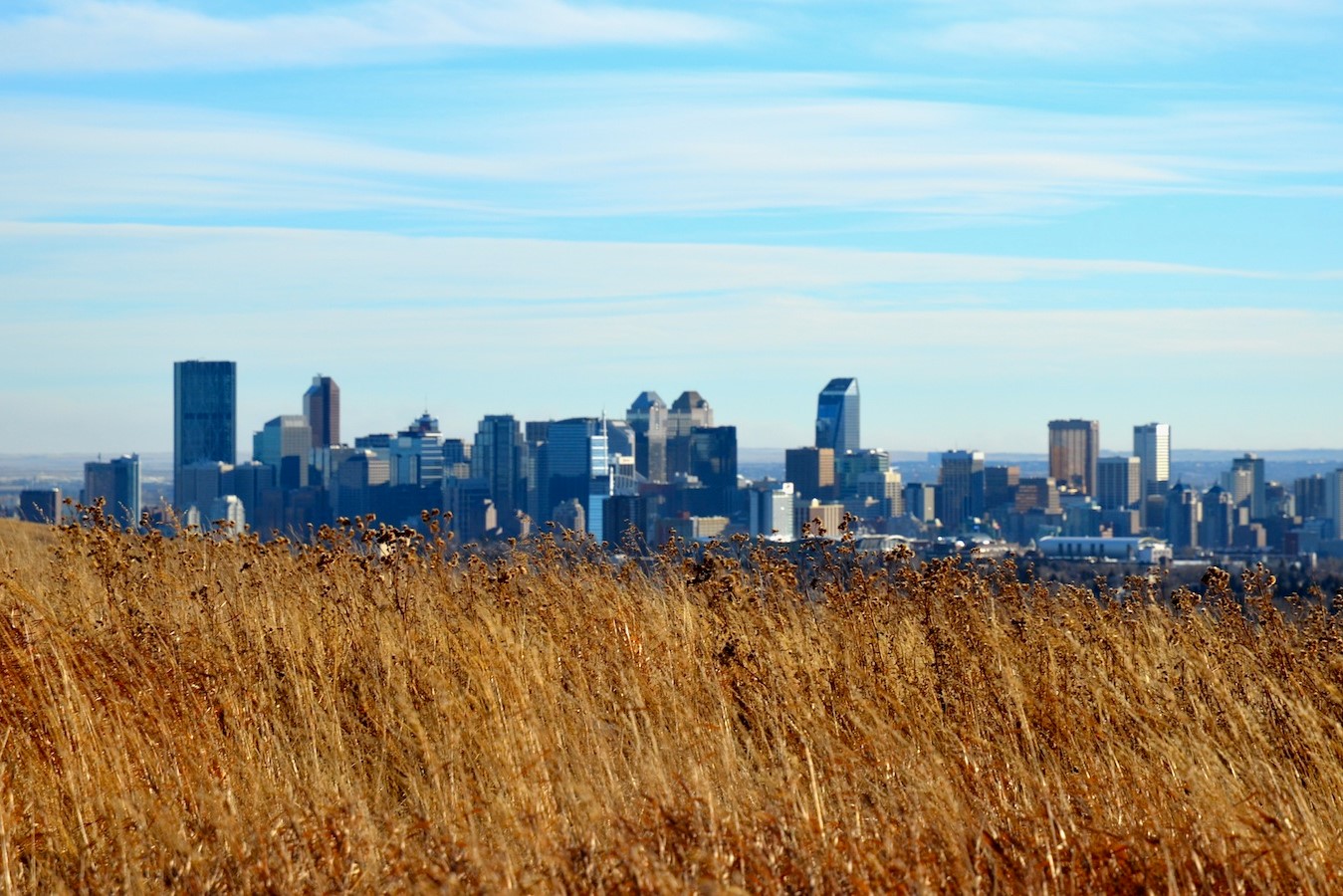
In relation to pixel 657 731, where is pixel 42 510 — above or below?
above

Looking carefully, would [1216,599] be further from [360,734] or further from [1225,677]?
[360,734]

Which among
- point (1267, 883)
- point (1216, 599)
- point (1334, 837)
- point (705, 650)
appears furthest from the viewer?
point (1216, 599)

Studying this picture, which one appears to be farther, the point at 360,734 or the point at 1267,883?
the point at 360,734

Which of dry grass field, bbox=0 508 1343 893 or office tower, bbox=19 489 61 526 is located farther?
office tower, bbox=19 489 61 526

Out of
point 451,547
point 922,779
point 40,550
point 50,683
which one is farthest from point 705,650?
point 40,550

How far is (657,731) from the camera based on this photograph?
17.4 ft

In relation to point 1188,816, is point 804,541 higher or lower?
higher

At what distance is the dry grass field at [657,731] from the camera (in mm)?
3994

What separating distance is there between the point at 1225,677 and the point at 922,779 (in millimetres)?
1914

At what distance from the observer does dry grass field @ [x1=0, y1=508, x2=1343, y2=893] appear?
3.99 meters

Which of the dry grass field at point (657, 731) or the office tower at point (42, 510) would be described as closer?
the dry grass field at point (657, 731)

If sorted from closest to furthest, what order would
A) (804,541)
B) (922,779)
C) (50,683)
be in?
(922,779) < (50,683) < (804,541)

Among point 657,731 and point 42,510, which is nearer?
point 657,731

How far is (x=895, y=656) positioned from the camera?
20.7 feet
